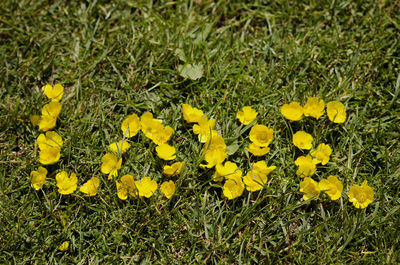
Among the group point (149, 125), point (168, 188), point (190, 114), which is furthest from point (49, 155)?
point (190, 114)

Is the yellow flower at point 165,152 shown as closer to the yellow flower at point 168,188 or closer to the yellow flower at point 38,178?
the yellow flower at point 168,188

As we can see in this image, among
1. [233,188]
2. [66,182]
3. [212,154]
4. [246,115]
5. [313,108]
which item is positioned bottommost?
[66,182]

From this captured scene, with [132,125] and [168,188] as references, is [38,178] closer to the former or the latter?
[132,125]

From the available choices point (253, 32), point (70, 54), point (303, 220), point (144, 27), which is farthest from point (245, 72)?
point (70, 54)

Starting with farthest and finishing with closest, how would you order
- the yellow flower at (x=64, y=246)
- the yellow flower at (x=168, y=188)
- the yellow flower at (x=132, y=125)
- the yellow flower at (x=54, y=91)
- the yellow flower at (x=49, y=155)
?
1. the yellow flower at (x=54, y=91)
2. the yellow flower at (x=132, y=125)
3. the yellow flower at (x=49, y=155)
4. the yellow flower at (x=168, y=188)
5. the yellow flower at (x=64, y=246)

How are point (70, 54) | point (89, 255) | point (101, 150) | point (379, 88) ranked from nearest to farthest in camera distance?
point (89, 255) < point (101, 150) < point (379, 88) < point (70, 54)

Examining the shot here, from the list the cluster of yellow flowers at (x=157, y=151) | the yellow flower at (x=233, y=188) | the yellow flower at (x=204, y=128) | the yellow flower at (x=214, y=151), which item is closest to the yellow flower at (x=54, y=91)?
the cluster of yellow flowers at (x=157, y=151)

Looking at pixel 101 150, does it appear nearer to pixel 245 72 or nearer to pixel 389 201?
pixel 245 72
